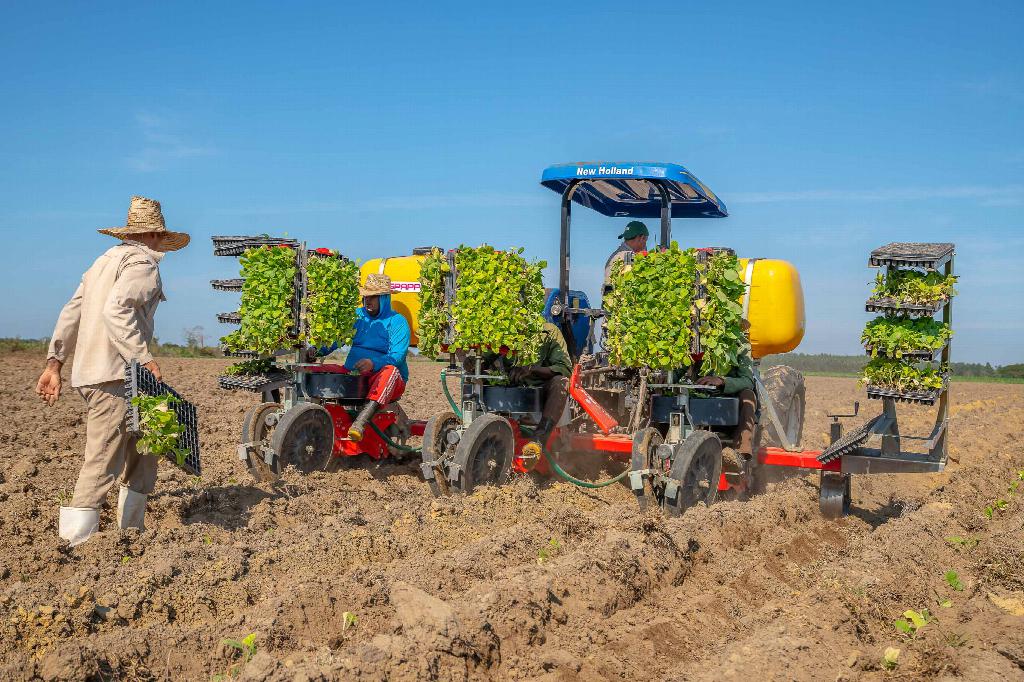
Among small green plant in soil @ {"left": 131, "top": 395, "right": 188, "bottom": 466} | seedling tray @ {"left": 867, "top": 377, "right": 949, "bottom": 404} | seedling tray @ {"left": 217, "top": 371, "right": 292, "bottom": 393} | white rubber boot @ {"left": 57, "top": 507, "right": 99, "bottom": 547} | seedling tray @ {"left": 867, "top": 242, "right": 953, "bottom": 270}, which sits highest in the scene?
seedling tray @ {"left": 867, "top": 242, "right": 953, "bottom": 270}

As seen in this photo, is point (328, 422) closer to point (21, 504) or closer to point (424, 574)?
point (21, 504)

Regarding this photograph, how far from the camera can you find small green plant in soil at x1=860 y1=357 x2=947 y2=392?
24.2 feet

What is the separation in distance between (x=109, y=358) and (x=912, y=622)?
4.52 meters

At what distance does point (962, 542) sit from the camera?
6.77m

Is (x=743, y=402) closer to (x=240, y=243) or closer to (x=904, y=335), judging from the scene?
(x=904, y=335)

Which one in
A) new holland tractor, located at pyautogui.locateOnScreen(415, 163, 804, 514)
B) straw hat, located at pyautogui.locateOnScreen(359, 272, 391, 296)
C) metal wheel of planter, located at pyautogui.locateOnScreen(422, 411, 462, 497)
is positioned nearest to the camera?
new holland tractor, located at pyautogui.locateOnScreen(415, 163, 804, 514)

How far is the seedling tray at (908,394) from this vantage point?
7.30m

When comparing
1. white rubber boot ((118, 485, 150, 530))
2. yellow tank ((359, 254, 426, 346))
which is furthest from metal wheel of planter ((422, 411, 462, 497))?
white rubber boot ((118, 485, 150, 530))

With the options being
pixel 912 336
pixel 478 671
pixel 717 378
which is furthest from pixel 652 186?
pixel 478 671

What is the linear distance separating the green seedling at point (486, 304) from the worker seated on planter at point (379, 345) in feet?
2.97

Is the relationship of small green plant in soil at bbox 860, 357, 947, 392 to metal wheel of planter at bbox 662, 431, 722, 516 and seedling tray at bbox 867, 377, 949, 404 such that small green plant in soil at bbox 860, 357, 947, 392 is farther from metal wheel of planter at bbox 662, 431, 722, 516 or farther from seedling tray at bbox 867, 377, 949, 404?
metal wheel of planter at bbox 662, 431, 722, 516

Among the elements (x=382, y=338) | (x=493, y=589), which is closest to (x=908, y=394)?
(x=493, y=589)

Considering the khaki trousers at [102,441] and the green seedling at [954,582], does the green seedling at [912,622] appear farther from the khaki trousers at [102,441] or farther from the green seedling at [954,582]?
the khaki trousers at [102,441]

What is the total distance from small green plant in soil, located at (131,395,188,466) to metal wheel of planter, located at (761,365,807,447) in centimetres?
621
